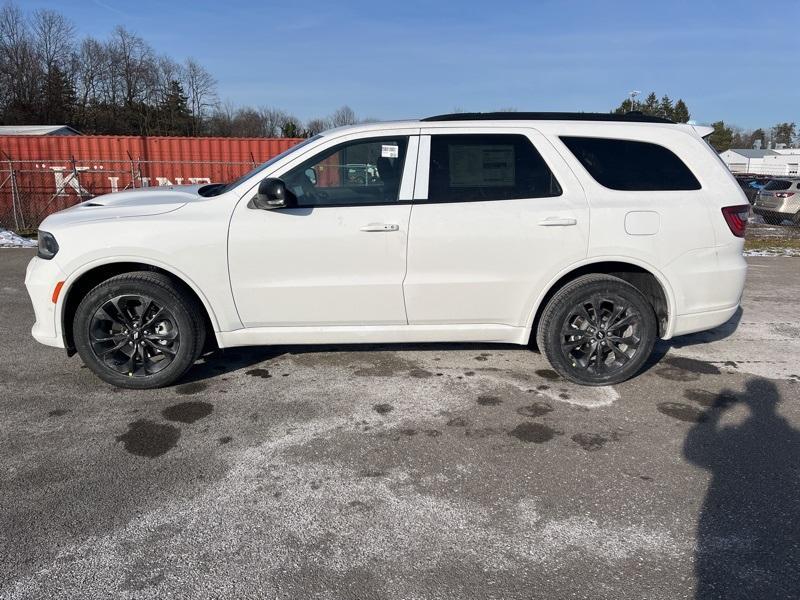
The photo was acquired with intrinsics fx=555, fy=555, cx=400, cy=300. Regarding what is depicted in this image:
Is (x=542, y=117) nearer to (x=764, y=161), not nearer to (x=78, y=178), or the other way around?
(x=78, y=178)

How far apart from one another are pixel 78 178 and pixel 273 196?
16.4 metres

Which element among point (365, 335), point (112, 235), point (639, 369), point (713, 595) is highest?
point (112, 235)

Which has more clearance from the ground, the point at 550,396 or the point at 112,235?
the point at 112,235

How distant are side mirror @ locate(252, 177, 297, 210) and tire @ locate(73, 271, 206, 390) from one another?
2.93 feet

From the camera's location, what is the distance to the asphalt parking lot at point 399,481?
2.31 m

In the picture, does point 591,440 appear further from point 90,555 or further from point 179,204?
point 179,204

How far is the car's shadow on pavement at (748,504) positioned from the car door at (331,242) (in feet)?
7.26

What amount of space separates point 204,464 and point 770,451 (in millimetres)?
3312

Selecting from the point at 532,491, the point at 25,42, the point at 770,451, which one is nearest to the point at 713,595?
the point at 532,491

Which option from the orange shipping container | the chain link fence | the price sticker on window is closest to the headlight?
the price sticker on window

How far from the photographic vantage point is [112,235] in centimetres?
379

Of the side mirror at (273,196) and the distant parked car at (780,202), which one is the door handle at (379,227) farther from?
the distant parked car at (780,202)

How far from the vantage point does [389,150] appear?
3.96 meters

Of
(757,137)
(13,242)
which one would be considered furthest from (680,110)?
(13,242)
